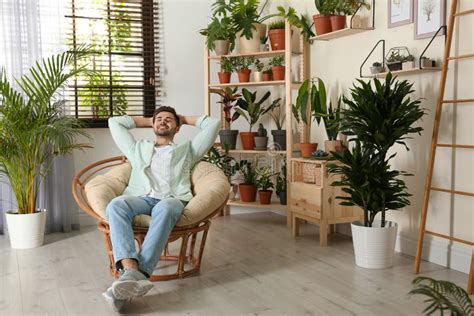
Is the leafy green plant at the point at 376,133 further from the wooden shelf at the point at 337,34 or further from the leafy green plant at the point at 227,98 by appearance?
the leafy green plant at the point at 227,98

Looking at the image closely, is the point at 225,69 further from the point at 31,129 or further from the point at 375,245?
the point at 375,245

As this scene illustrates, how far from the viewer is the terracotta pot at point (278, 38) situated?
16.7 ft

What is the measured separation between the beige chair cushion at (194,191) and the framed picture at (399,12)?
1672mm

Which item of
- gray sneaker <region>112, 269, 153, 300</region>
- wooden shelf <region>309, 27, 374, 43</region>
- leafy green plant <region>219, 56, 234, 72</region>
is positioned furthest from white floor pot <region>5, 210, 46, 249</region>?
wooden shelf <region>309, 27, 374, 43</region>

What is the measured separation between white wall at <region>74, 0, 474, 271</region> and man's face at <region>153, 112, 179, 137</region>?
1.58 meters

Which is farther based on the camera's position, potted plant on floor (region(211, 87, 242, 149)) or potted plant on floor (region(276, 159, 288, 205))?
potted plant on floor (region(211, 87, 242, 149))

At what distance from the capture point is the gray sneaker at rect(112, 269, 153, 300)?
9.38 ft

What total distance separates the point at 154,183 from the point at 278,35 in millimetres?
2049

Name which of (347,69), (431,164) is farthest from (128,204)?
(347,69)

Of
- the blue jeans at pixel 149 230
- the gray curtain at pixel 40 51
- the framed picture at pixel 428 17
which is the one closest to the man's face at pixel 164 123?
the blue jeans at pixel 149 230

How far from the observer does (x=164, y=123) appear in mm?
A: 3848

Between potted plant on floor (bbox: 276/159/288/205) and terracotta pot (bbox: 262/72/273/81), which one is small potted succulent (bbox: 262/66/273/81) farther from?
potted plant on floor (bbox: 276/159/288/205)

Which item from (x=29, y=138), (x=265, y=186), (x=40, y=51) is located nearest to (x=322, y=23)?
(x=265, y=186)

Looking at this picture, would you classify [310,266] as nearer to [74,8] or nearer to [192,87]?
[192,87]
